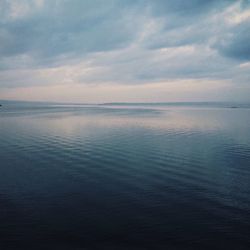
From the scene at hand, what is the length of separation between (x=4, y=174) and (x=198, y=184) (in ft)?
58.9

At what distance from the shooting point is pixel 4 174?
22.6 m

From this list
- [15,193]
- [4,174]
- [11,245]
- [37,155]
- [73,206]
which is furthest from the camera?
[37,155]

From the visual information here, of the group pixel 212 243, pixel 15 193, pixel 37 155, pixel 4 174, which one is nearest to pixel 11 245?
pixel 15 193

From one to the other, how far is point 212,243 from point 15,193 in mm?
14077

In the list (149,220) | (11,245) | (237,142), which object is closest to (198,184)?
(149,220)

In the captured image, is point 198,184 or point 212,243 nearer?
point 212,243

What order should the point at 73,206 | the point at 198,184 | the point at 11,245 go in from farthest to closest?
1. the point at 198,184
2. the point at 73,206
3. the point at 11,245

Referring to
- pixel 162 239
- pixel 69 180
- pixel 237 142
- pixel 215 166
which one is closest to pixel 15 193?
pixel 69 180

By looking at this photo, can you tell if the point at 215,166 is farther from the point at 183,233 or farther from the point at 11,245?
the point at 11,245

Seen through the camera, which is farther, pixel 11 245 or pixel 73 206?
pixel 73 206

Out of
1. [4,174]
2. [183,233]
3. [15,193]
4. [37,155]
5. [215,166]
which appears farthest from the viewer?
[37,155]

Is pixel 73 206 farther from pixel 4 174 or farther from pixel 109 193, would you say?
pixel 4 174

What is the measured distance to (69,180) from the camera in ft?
70.0

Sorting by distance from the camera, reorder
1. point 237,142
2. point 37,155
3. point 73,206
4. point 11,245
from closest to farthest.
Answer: point 11,245 → point 73,206 → point 37,155 → point 237,142
